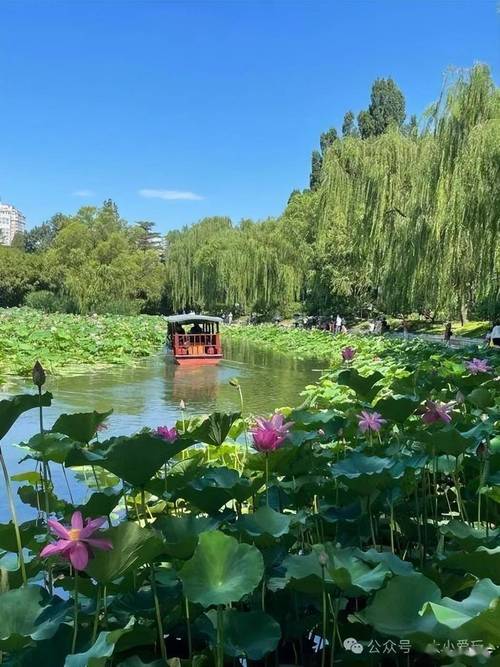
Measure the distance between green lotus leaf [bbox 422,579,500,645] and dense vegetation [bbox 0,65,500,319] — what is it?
916 centimetres

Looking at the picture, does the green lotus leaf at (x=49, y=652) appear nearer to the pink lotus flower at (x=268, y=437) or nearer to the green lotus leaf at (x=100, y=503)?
the green lotus leaf at (x=100, y=503)

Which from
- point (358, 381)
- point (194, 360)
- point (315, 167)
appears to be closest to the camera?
point (358, 381)

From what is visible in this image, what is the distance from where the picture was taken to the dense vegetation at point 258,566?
102cm

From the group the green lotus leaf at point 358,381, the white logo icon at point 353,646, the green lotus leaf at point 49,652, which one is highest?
the green lotus leaf at point 358,381

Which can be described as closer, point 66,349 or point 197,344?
point 66,349

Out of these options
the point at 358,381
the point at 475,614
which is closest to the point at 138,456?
the point at 475,614

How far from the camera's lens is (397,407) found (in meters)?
2.14

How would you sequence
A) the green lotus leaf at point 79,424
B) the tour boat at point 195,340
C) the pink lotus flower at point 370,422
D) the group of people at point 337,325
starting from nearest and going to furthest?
the green lotus leaf at point 79,424, the pink lotus flower at point 370,422, the tour boat at point 195,340, the group of people at point 337,325

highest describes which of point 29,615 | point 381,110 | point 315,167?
point 381,110

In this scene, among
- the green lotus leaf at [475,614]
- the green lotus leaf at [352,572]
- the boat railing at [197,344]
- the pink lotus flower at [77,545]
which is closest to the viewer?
the green lotus leaf at [475,614]

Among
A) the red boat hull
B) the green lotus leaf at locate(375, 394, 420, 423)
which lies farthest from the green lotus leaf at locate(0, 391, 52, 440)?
the red boat hull

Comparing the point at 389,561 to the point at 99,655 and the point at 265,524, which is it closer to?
the point at 265,524

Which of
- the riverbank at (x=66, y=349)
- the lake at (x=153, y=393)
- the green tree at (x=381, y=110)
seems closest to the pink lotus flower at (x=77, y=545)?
the lake at (x=153, y=393)

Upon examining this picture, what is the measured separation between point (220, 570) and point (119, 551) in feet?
0.60
